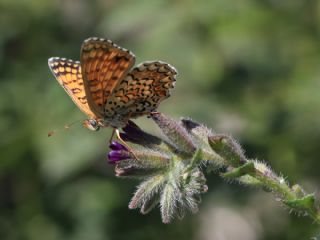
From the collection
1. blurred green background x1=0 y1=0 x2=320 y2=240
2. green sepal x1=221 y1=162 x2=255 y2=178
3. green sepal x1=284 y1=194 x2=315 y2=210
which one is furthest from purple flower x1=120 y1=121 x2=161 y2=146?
blurred green background x1=0 y1=0 x2=320 y2=240

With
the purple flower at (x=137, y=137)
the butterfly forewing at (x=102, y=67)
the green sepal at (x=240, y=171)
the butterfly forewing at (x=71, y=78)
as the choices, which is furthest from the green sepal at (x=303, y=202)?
the butterfly forewing at (x=71, y=78)

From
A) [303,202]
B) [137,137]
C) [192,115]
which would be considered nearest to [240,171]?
[303,202]

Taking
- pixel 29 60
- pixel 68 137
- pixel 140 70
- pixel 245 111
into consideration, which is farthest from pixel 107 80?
pixel 29 60

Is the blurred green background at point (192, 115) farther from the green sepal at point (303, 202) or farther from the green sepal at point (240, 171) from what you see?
the green sepal at point (303, 202)

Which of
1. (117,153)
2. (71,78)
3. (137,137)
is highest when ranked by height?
(71,78)

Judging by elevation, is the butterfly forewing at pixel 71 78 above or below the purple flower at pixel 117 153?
above

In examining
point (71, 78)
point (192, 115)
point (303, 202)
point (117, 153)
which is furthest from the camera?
point (192, 115)

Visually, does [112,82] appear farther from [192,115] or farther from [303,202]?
[192,115]
